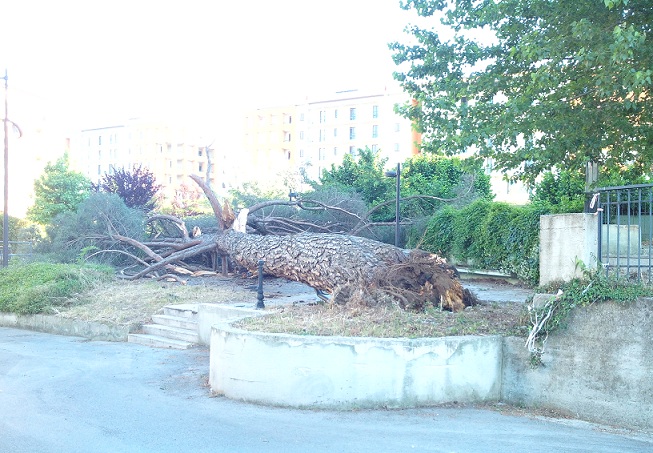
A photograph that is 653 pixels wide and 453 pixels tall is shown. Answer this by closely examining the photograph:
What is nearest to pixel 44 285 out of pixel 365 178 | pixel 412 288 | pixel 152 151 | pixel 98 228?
pixel 98 228

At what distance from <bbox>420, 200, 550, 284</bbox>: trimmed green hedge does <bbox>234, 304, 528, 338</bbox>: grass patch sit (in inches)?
270

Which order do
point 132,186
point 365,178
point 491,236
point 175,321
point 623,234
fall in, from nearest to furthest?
1. point 623,234
2. point 175,321
3. point 491,236
4. point 365,178
5. point 132,186

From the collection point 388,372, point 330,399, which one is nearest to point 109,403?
point 330,399

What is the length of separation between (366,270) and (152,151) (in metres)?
88.4

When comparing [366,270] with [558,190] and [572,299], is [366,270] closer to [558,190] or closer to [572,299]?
[572,299]

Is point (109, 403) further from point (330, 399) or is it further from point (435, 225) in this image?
point (435, 225)

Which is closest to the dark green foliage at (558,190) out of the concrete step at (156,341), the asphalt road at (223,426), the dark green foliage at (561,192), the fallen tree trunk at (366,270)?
the dark green foliage at (561,192)

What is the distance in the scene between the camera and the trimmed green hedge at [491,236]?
52.6ft

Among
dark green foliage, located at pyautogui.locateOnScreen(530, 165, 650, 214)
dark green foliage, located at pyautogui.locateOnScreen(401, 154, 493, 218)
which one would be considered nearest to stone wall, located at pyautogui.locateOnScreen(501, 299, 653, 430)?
dark green foliage, located at pyautogui.locateOnScreen(530, 165, 650, 214)

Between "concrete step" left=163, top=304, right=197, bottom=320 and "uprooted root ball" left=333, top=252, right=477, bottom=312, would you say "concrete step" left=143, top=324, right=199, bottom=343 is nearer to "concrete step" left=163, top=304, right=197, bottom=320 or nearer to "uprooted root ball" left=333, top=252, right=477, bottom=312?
"concrete step" left=163, top=304, right=197, bottom=320

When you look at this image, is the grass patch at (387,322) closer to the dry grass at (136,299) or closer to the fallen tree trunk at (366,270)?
the fallen tree trunk at (366,270)

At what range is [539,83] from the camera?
991cm

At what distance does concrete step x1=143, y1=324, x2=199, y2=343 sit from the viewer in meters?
12.3

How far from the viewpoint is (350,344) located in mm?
7434
